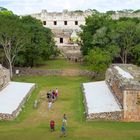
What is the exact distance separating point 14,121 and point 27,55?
82.1 ft

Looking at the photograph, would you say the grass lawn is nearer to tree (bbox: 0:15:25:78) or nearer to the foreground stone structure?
the foreground stone structure

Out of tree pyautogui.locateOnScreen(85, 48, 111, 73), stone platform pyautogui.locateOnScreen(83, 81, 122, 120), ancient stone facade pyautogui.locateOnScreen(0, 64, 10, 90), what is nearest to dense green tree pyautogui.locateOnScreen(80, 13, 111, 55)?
tree pyautogui.locateOnScreen(85, 48, 111, 73)

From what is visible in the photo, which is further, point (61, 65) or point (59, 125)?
point (61, 65)

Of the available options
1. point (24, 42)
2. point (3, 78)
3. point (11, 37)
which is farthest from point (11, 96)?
point (24, 42)

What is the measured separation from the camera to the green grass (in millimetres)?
55784

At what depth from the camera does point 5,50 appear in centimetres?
5109

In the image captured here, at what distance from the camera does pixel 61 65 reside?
188ft

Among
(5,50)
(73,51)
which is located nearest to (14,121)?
(5,50)

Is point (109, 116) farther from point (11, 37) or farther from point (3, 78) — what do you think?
point (11, 37)

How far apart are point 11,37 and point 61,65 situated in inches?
365

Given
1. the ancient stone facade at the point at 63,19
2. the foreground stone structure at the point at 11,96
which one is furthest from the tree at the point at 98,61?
the ancient stone facade at the point at 63,19

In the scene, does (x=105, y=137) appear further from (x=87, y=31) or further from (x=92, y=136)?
(x=87, y=31)

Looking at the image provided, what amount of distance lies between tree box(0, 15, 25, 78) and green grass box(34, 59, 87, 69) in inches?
206

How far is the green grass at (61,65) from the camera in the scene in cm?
5578
